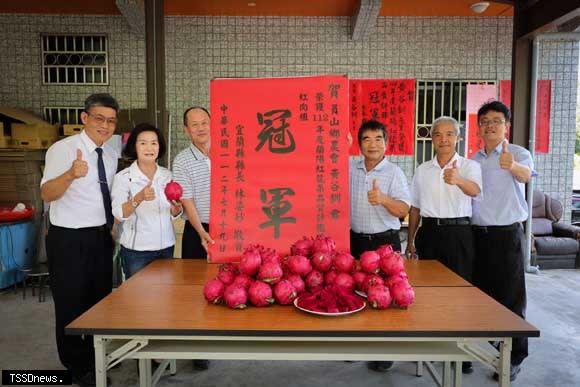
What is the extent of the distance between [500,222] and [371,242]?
2.47ft

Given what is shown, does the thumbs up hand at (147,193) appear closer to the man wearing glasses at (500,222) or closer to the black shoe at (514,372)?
the man wearing glasses at (500,222)

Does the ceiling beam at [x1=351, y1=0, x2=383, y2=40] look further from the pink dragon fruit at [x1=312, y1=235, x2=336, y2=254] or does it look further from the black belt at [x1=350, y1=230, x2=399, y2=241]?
the pink dragon fruit at [x1=312, y1=235, x2=336, y2=254]

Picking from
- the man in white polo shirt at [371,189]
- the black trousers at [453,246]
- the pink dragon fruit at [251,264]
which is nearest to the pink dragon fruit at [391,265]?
the pink dragon fruit at [251,264]

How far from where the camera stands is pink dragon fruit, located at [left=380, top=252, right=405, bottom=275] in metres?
1.73

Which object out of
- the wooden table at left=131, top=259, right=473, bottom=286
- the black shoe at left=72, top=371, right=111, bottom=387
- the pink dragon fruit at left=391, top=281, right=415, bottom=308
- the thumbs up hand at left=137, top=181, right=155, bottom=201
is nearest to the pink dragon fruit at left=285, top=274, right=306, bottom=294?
the pink dragon fruit at left=391, top=281, right=415, bottom=308

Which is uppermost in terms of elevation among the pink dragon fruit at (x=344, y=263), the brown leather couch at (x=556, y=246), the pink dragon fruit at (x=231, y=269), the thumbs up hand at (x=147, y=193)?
the thumbs up hand at (x=147, y=193)

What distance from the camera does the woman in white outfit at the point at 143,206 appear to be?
2.43 metres

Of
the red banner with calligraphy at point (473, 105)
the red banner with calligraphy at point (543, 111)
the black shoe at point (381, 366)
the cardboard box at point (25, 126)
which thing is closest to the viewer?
the black shoe at point (381, 366)

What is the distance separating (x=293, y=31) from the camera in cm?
580

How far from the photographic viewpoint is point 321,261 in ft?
5.89

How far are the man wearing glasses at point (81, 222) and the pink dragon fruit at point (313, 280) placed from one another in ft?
4.30

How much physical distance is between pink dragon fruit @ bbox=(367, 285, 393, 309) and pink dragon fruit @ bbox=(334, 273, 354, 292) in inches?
4.3

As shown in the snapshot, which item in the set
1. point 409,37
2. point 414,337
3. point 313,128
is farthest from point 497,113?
point 409,37

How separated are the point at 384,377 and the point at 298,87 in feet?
5.95
